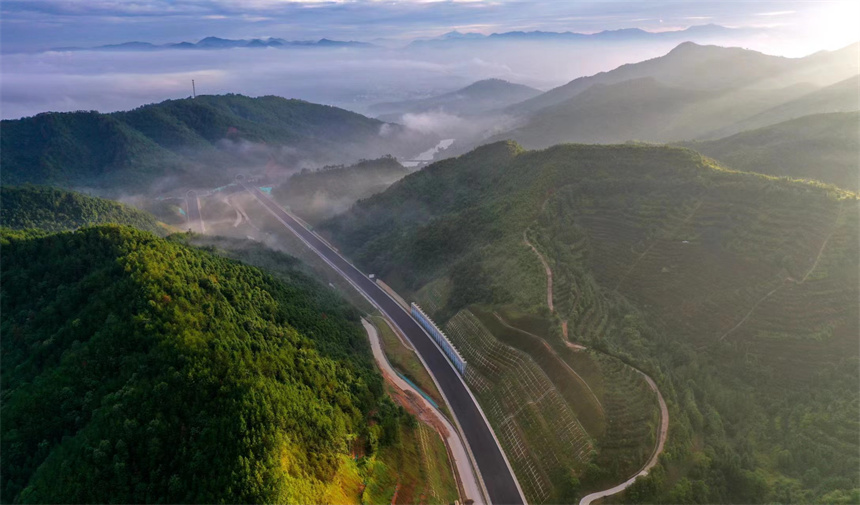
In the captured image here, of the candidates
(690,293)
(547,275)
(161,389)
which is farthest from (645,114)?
(161,389)

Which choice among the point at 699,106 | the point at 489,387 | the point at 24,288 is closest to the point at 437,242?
the point at 489,387

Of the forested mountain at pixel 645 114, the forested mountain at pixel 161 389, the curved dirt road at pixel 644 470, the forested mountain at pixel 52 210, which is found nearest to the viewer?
the forested mountain at pixel 161 389

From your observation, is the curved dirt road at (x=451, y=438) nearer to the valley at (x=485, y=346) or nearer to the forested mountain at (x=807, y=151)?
the valley at (x=485, y=346)

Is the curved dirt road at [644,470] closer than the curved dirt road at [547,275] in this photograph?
Yes

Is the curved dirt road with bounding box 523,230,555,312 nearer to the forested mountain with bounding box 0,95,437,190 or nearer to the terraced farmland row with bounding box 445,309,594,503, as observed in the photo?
the terraced farmland row with bounding box 445,309,594,503

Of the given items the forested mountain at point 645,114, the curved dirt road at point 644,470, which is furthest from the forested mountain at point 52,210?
the forested mountain at point 645,114
